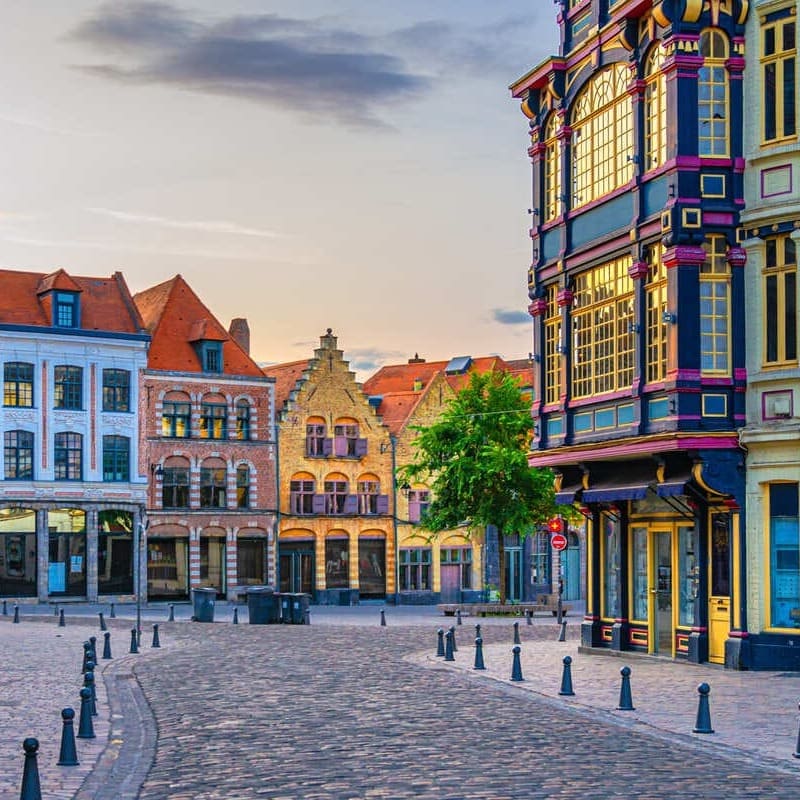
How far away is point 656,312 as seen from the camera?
25.7m

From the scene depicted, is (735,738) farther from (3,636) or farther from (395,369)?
(395,369)

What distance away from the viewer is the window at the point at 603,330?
1062 inches

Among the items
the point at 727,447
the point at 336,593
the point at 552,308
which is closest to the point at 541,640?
the point at 552,308

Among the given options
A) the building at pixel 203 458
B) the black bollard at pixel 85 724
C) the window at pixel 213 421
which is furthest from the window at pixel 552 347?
the window at pixel 213 421

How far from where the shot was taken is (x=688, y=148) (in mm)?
25000

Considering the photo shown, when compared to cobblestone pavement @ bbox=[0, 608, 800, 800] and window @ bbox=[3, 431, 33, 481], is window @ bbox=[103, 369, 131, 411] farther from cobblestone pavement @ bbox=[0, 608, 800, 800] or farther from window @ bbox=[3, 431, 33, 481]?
cobblestone pavement @ bbox=[0, 608, 800, 800]

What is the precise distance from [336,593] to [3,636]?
27.0m

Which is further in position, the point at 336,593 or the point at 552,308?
the point at 336,593

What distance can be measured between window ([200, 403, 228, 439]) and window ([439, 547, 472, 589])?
1216 centimetres

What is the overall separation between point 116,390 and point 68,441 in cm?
299

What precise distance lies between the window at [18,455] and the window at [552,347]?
108 ft

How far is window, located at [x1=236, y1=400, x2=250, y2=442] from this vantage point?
2527 inches

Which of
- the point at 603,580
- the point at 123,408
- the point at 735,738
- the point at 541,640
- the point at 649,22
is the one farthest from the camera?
the point at 123,408

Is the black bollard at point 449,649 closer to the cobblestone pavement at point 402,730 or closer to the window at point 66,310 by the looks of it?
the cobblestone pavement at point 402,730
